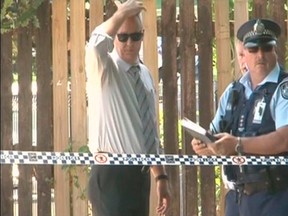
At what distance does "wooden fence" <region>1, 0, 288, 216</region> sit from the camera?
5.70 m

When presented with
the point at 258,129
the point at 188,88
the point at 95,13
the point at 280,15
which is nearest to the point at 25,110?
the point at 95,13

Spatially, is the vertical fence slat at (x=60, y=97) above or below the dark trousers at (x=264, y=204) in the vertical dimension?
above

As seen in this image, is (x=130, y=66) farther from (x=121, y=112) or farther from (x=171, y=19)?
(x=171, y=19)

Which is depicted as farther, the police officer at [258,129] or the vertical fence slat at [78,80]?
the vertical fence slat at [78,80]

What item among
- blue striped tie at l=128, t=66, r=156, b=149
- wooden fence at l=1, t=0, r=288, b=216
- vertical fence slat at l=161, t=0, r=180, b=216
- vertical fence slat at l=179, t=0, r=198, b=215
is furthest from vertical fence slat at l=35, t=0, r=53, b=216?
blue striped tie at l=128, t=66, r=156, b=149

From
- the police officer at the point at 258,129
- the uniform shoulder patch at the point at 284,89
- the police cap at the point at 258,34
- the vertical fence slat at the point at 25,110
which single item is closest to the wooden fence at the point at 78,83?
the vertical fence slat at the point at 25,110

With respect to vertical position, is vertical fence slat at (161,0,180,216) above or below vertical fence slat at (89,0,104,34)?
below

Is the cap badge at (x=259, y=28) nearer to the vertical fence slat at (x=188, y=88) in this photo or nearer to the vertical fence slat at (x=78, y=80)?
the vertical fence slat at (x=188, y=88)

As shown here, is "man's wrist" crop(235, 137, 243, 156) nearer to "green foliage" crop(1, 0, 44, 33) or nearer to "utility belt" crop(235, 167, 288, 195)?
"utility belt" crop(235, 167, 288, 195)

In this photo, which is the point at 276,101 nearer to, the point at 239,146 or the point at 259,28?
the point at 239,146

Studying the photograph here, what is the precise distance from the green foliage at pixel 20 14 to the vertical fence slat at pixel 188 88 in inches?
43.5

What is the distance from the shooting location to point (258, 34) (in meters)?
4.28

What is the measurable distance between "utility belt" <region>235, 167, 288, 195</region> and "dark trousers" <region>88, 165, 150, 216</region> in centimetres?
61

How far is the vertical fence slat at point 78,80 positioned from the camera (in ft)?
18.7
